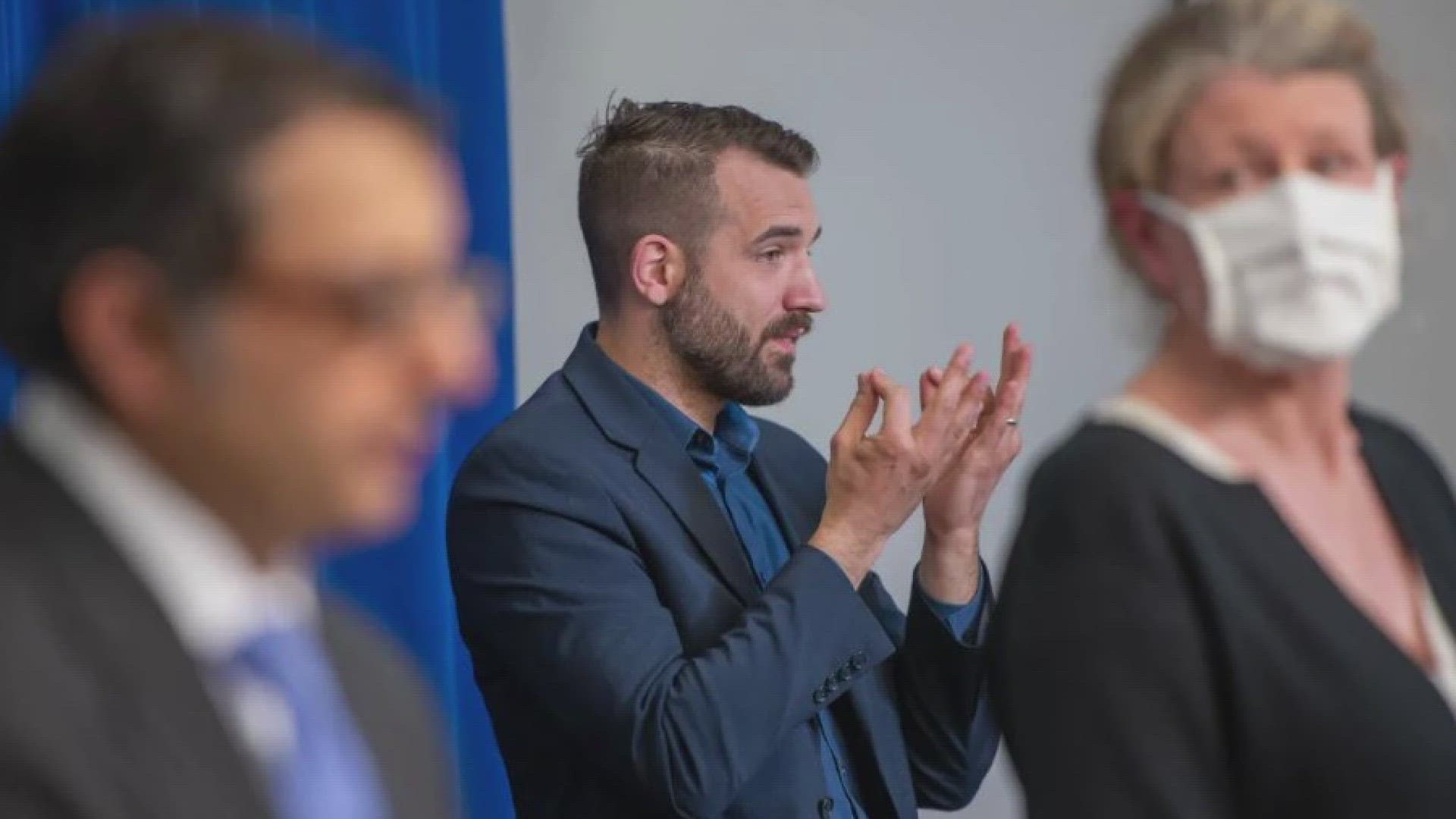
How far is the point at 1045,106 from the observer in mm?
3566

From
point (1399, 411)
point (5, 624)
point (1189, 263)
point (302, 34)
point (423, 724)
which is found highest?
point (302, 34)

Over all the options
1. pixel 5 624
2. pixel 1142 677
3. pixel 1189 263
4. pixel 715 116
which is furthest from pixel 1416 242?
pixel 715 116

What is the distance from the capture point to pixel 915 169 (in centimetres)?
349

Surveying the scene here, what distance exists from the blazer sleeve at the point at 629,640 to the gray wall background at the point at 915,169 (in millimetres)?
1119

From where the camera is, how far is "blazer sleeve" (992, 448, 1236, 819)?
3.96 feet

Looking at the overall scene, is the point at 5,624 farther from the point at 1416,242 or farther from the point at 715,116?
the point at 715,116

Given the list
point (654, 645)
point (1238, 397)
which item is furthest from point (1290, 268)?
point (654, 645)

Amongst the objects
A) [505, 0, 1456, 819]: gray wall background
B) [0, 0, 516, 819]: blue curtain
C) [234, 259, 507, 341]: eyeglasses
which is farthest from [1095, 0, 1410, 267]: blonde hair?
[505, 0, 1456, 819]: gray wall background

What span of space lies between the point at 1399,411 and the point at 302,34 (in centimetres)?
270

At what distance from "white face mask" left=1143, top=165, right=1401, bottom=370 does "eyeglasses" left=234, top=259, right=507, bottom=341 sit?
0.51 m

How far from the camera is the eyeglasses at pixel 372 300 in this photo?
2.98 ft

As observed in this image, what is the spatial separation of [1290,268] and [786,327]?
1.10m

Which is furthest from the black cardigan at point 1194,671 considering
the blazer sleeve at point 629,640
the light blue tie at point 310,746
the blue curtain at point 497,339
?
the blue curtain at point 497,339

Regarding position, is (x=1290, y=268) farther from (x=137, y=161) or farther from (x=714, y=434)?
(x=714, y=434)
